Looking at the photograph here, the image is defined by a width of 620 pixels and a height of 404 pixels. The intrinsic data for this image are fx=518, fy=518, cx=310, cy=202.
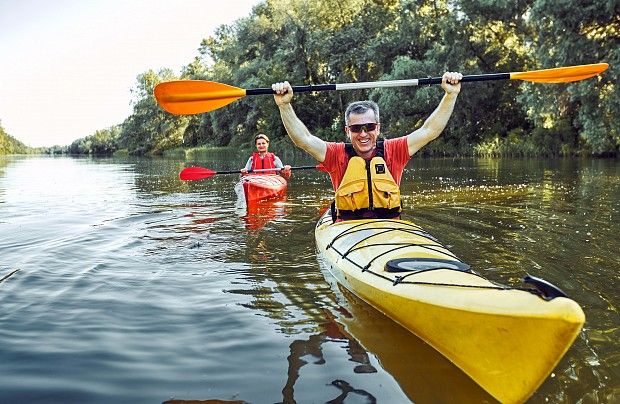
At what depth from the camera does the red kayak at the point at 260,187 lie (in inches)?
349

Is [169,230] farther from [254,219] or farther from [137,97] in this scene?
[137,97]

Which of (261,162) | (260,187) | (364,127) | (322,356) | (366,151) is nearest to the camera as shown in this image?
(322,356)

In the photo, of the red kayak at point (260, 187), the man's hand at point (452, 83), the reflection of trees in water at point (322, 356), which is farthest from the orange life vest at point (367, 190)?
the red kayak at point (260, 187)

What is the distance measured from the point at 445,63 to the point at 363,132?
21.4 meters

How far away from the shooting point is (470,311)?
7.75 feet

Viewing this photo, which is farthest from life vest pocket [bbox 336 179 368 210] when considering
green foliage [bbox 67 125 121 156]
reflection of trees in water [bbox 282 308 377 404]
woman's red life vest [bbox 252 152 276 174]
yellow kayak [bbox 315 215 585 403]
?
green foliage [bbox 67 125 121 156]

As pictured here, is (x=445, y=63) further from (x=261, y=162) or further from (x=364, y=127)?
(x=364, y=127)

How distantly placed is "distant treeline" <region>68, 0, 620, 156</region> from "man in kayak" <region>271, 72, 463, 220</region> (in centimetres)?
1191

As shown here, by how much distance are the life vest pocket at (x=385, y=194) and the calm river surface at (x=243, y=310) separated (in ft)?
2.55

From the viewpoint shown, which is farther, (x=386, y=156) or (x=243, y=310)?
(x=386, y=156)

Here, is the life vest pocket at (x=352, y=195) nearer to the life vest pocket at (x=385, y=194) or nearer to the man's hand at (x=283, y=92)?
the life vest pocket at (x=385, y=194)

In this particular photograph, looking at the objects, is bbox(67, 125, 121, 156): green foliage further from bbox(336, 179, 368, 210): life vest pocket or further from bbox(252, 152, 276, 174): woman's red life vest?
bbox(336, 179, 368, 210): life vest pocket

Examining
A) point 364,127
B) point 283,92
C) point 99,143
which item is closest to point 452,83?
point 364,127

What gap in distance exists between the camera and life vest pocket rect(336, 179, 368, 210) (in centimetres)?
430
